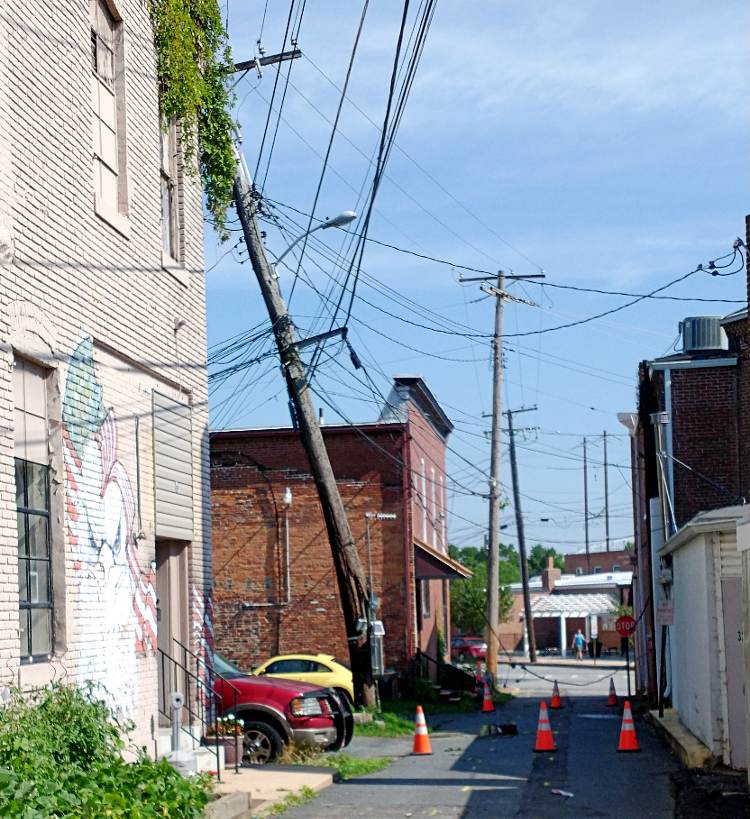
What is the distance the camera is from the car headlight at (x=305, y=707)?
1778cm

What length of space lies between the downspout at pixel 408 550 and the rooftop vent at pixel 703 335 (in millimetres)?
8153

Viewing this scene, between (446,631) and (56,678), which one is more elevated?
(56,678)

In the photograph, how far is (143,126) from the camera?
14.2 metres

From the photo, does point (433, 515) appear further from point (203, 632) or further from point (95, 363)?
point (95, 363)

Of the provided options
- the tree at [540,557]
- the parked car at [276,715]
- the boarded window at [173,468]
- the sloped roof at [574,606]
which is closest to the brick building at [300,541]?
the parked car at [276,715]

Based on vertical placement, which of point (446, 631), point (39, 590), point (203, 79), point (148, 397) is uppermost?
point (203, 79)

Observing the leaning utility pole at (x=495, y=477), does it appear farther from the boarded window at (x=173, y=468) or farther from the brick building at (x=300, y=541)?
the boarded window at (x=173, y=468)

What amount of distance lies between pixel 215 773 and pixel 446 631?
105 feet

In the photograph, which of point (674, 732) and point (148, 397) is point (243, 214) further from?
point (674, 732)

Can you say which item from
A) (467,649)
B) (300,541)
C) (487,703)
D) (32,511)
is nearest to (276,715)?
(32,511)

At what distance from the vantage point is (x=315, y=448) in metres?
25.0

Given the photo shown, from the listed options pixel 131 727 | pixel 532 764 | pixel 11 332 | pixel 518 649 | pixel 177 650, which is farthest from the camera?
pixel 518 649

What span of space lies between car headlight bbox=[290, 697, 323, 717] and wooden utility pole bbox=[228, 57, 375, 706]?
288 inches

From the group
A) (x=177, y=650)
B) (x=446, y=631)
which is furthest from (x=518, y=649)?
(x=177, y=650)
